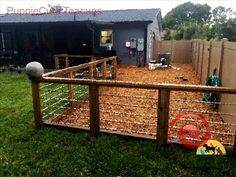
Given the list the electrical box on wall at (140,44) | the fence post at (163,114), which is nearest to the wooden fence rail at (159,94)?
the fence post at (163,114)

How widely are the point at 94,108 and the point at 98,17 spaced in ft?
46.9

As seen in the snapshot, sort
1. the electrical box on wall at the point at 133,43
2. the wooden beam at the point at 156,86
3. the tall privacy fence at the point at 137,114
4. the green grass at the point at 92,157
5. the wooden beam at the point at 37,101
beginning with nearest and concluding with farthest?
the green grass at the point at 92,157 < the wooden beam at the point at 156,86 < the tall privacy fence at the point at 137,114 < the wooden beam at the point at 37,101 < the electrical box on wall at the point at 133,43

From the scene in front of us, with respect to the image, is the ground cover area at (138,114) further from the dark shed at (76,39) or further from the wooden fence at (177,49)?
the wooden fence at (177,49)

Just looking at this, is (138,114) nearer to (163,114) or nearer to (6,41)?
(163,114)

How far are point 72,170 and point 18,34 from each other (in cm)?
1514

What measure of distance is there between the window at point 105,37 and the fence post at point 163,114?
12852mm

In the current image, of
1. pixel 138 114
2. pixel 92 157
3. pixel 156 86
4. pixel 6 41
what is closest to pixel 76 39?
pixel 6 41

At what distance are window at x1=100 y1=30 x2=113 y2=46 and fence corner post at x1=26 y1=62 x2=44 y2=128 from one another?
39.7 feet

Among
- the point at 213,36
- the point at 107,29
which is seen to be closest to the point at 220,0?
the point at 213,36

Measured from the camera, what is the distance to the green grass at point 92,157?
3217mm

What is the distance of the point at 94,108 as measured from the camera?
4.13 m

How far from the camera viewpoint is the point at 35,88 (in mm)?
4363

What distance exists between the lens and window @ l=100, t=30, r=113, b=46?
1619 centimetres

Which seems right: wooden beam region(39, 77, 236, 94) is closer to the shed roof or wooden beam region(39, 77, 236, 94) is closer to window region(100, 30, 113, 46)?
the shed roof
